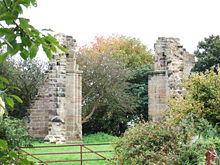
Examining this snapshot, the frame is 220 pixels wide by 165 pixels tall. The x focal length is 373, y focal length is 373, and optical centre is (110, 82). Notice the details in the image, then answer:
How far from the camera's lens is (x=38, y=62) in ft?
78.6

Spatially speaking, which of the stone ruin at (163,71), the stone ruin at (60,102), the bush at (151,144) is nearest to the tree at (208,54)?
the stone ruin at (163,71)

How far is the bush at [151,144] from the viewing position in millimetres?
6441

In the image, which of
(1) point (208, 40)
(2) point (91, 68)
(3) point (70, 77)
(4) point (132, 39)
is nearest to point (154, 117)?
(3) point (70, 77)

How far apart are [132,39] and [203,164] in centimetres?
2910

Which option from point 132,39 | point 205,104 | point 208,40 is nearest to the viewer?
point 205,104

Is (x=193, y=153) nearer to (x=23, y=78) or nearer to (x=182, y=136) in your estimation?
(x=182, y=136)

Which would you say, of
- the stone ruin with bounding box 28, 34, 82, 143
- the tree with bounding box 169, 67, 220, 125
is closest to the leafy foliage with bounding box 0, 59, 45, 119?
the stone ruin with bounding box 28, 34, 82, 143

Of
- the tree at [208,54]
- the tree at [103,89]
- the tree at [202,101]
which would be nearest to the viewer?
the tree at [202,101]

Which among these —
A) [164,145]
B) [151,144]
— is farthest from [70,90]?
[164,145]

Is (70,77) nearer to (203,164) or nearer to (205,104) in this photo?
(205,104)

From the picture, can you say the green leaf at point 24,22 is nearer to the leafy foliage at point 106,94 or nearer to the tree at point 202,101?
the tree at point 202,101

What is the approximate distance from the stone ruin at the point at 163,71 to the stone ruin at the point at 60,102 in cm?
334

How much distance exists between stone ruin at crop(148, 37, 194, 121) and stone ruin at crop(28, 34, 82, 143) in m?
3.34

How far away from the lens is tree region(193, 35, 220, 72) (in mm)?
27516
